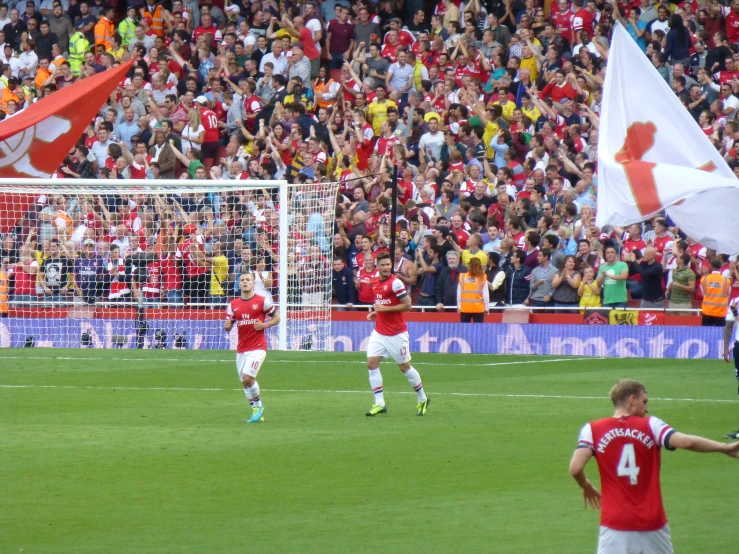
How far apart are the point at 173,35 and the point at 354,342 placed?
11935 mm

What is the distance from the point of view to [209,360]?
73.5 ft

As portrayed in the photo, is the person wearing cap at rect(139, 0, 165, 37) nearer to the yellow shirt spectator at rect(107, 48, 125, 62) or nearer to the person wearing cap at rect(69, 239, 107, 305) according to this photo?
the yellow shirt spectator at rect(107, 48, 125, 62)

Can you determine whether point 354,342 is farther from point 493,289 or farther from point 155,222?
point 155,222

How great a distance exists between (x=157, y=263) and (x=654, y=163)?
39.9 feet

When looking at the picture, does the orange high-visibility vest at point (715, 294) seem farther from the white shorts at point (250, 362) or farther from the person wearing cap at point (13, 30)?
the person wearing cap at point (13, 30)

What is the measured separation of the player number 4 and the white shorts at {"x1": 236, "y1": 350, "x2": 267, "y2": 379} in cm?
866

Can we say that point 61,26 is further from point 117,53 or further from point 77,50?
point 117,53

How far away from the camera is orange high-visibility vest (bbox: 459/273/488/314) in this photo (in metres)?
22.4

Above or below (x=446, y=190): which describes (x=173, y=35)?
above

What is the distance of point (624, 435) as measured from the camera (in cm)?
664

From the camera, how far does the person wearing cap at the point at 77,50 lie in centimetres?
3250

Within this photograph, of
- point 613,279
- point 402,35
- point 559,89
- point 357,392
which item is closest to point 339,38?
point 402,35

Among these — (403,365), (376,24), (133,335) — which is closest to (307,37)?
(376,24)

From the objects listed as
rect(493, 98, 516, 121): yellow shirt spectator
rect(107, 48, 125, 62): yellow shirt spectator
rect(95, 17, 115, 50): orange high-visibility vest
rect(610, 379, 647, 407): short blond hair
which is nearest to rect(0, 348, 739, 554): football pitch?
rect(610, 379, 647, 407): short blond hair
